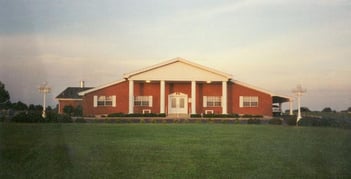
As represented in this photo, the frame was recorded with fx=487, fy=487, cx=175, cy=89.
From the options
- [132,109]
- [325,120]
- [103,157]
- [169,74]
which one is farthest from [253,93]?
[103,157]

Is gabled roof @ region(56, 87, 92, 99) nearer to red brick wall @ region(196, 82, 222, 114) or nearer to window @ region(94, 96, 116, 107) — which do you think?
window @ region(94, 96, 116, 107)

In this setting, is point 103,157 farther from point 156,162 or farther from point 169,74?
point 169,74

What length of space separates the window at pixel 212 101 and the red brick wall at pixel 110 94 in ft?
19.9

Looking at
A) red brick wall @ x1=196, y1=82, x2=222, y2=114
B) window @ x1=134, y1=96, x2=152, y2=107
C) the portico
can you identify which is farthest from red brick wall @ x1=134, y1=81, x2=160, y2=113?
red brick wall @ x1=196, y1=82, x2=222, y2=114

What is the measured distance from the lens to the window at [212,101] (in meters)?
37.1

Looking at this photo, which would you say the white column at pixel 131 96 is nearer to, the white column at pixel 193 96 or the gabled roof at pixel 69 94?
the white column at pixel 193 96

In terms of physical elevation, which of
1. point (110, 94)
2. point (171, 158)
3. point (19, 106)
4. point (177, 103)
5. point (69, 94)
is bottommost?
point (171, 158)

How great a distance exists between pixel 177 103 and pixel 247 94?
17.6 feet

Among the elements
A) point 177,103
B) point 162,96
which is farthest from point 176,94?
point 162,96

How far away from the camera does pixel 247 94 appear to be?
120 ft

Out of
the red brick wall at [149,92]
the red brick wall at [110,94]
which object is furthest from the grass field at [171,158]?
the red brick wall at [149,92]

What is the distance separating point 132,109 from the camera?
35.6m

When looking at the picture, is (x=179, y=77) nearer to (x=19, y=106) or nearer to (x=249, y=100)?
(x=249, y=100)

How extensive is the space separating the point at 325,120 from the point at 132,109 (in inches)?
678
